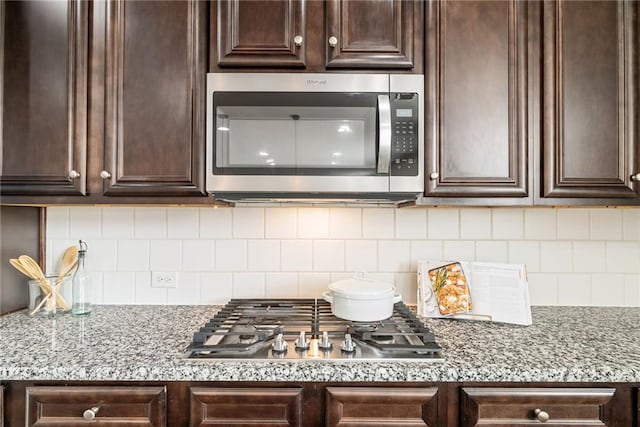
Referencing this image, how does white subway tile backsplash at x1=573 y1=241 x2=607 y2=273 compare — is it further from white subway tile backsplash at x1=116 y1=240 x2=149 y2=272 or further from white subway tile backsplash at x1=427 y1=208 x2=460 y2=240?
white subway tile backsplash at x1=116 y1=240 x2=149 y2=272

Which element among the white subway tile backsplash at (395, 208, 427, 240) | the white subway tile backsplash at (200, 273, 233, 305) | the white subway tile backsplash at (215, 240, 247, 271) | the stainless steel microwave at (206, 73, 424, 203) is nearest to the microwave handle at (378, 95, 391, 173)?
the stainless steel microwave at (206, 73, 424, 203)

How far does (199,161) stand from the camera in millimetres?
1353

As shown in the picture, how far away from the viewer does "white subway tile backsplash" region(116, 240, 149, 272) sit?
170 centimetres

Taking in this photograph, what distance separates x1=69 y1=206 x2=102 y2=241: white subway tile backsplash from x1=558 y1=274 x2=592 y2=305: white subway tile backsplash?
215cm

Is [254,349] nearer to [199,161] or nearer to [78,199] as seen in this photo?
[199,161]

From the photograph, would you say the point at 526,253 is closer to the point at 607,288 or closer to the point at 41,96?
the point at 607,288

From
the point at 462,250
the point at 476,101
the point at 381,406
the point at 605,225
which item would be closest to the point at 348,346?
the point at 381,406

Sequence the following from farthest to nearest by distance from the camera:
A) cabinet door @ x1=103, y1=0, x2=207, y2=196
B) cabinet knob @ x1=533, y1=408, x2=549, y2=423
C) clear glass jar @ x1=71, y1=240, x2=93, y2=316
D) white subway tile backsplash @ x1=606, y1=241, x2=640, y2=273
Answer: white subway tile backsplash @ x1=606, y1=241, x2=640, y2=273 < clear glass jar @ x1=71, y1=240, x2=93, y2=316 < cabinet door @ x1=103, y1=0, x2=207, y2=196 < cabinet knob @ x1=533, y1=408, x2=549, y2=423

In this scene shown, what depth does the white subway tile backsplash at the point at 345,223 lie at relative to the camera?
1701mm

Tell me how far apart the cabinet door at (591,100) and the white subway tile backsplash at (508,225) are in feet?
1.15

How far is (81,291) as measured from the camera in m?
1.55

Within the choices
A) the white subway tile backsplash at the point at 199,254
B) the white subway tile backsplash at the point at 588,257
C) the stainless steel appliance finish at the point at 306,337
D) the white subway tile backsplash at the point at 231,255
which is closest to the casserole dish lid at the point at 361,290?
the stainless steel appliance finish at the point at 306,337

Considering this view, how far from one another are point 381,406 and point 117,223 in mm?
1392

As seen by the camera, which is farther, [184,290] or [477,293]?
[184,290]
